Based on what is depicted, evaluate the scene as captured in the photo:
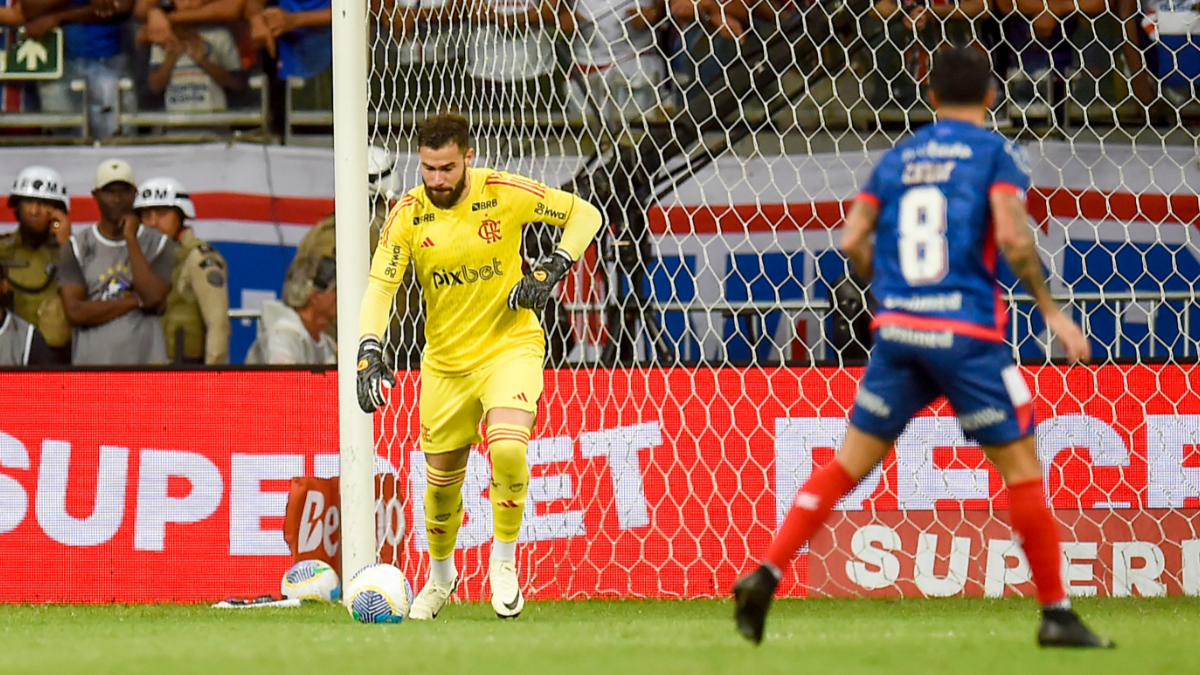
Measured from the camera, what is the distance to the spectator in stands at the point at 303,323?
355 inches

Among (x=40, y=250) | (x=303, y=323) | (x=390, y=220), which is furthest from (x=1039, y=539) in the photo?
(x=40, y=250)

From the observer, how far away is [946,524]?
6789 mm

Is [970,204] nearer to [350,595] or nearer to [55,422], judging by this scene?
[350,595]

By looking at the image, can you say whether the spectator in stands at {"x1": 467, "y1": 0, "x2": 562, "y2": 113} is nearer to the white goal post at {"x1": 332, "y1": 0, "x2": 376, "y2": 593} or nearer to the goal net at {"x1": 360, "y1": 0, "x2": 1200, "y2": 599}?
the goal net at {"x1": 360, "y1": 0, "x2": 1200, "y2": 599}

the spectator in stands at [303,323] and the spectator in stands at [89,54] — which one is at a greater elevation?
the spectator in stands at [89,54]

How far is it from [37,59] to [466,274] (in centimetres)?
567

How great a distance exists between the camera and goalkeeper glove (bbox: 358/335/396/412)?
557 cm

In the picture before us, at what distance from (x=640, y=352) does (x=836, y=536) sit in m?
1.24

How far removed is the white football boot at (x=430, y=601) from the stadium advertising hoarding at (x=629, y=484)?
1.11 m

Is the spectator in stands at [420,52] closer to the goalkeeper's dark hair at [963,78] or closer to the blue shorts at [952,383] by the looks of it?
the goalkeeper's dark hair at [963,78]

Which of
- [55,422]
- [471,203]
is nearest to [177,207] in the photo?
[55,422]

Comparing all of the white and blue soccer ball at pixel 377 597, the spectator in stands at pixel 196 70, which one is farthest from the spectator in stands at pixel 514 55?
the spectator in stands at pixel 196 70

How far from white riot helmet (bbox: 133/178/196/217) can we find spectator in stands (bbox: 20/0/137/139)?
109 cm

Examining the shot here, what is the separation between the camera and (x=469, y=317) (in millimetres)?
5910
